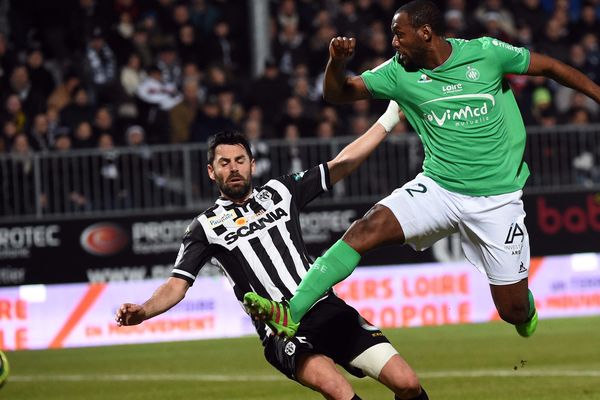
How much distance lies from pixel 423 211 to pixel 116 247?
343 inches

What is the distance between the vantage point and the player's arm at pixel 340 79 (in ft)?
25.7

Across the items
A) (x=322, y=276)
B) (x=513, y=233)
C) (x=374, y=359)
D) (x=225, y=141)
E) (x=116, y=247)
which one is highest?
(x=225, y=141)

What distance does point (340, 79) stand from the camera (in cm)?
818

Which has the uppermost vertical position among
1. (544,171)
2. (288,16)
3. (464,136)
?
(288,16)

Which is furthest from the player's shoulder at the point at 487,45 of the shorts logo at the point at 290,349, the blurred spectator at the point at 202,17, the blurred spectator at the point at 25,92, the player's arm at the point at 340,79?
the blurred spectator at the point at 202,17

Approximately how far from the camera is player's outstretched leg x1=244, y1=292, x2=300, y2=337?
727 cm

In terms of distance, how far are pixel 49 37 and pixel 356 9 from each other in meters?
4.89

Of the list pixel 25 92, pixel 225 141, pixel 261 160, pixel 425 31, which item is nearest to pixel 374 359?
pixel 225 141

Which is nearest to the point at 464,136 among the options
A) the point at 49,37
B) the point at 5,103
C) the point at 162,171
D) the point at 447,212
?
the point at 447,212

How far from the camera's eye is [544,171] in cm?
1755

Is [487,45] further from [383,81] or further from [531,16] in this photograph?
[531,16]

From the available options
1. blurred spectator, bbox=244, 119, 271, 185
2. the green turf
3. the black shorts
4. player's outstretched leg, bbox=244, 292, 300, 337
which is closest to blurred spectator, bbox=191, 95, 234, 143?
blurred spectator, bbox=244, 119, 271, 185

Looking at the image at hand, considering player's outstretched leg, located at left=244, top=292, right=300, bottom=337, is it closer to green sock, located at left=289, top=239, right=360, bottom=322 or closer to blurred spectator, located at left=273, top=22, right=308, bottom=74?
green sock, located at left=289, top=239, right=360, bottom=322

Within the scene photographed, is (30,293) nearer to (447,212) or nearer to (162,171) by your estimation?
(162,171)
